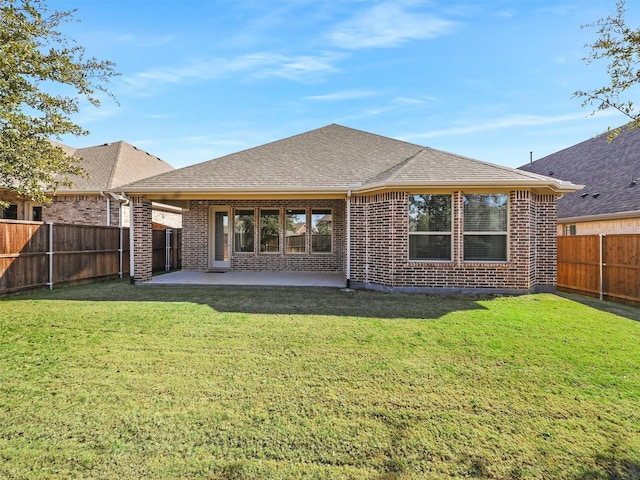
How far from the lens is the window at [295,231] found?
42.3ft

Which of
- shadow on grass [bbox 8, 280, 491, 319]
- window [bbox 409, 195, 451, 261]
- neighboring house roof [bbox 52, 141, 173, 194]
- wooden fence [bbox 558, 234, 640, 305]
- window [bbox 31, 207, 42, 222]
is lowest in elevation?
shadow on grass [bbox 8, 280, 491, 319]

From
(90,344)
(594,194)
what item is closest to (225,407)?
(90,344)

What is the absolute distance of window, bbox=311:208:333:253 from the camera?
1280cm

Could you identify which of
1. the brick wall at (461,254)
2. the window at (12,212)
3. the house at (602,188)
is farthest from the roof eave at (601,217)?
the window at (12,212)

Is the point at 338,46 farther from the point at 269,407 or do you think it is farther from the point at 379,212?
the point at 269,407

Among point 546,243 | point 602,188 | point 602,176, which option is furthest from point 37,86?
point 602,176

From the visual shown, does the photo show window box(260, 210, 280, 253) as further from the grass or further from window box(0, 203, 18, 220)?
window box(0, 203, 18, 220)

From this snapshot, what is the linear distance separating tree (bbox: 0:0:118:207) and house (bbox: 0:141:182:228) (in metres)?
5.23

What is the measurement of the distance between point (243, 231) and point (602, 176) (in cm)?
1455

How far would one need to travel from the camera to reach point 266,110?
47.2ft

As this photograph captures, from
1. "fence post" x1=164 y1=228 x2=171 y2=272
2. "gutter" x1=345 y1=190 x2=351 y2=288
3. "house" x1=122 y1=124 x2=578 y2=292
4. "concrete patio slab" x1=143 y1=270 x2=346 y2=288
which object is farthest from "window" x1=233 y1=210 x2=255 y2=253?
"gutter" x1=345 y1=190 x2=351 y2=288

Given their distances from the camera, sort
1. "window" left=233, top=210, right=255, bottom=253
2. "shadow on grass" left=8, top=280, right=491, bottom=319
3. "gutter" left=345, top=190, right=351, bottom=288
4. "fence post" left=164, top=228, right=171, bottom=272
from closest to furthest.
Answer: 1. "shadow on grass" left=8, top=280, right=491, bottom=319
2. "gutter" left=345, top=190, right=351, bottom=288
3. "window" left=233, top=210, right=255, bottom=253
4. "fence post" left=164, top=228, right=171, bottom=272

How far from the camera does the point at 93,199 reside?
1348 cm

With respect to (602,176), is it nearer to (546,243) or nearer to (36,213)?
(546,243)
